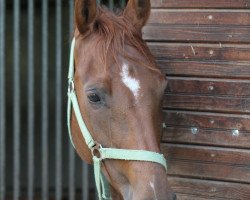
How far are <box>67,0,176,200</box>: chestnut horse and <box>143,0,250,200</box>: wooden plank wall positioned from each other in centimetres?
34

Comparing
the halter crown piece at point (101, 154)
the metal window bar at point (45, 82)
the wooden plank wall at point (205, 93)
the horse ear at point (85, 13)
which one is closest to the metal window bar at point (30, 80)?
the metal window bar at point (45, 82)

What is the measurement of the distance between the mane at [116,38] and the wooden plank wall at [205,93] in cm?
34

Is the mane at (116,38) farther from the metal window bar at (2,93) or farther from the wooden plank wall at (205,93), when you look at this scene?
the metal window bar at (2,93)

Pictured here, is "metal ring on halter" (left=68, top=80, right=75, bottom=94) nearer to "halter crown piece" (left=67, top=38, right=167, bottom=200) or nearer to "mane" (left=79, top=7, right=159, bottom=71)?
"halter crown piece" (left=67, top=38, right=167, bottom=200)

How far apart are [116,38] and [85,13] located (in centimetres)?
17

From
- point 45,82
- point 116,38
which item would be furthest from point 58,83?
point 116,38

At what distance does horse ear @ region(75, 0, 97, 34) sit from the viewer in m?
2.59

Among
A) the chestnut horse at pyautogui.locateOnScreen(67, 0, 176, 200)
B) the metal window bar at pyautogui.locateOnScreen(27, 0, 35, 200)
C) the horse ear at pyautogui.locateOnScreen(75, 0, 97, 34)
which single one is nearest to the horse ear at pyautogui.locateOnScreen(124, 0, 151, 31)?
the chestnut horse at pyautogui.locateOnScreen(67, 0, 176, 200)

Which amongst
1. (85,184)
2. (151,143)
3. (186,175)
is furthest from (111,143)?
(85,184)

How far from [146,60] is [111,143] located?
364 mm

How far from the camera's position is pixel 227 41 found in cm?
285

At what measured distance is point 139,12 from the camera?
276cm

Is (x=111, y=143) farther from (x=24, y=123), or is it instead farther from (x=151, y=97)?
(x=24, y=123)

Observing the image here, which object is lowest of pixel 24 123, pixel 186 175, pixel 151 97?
pixel 24 123
